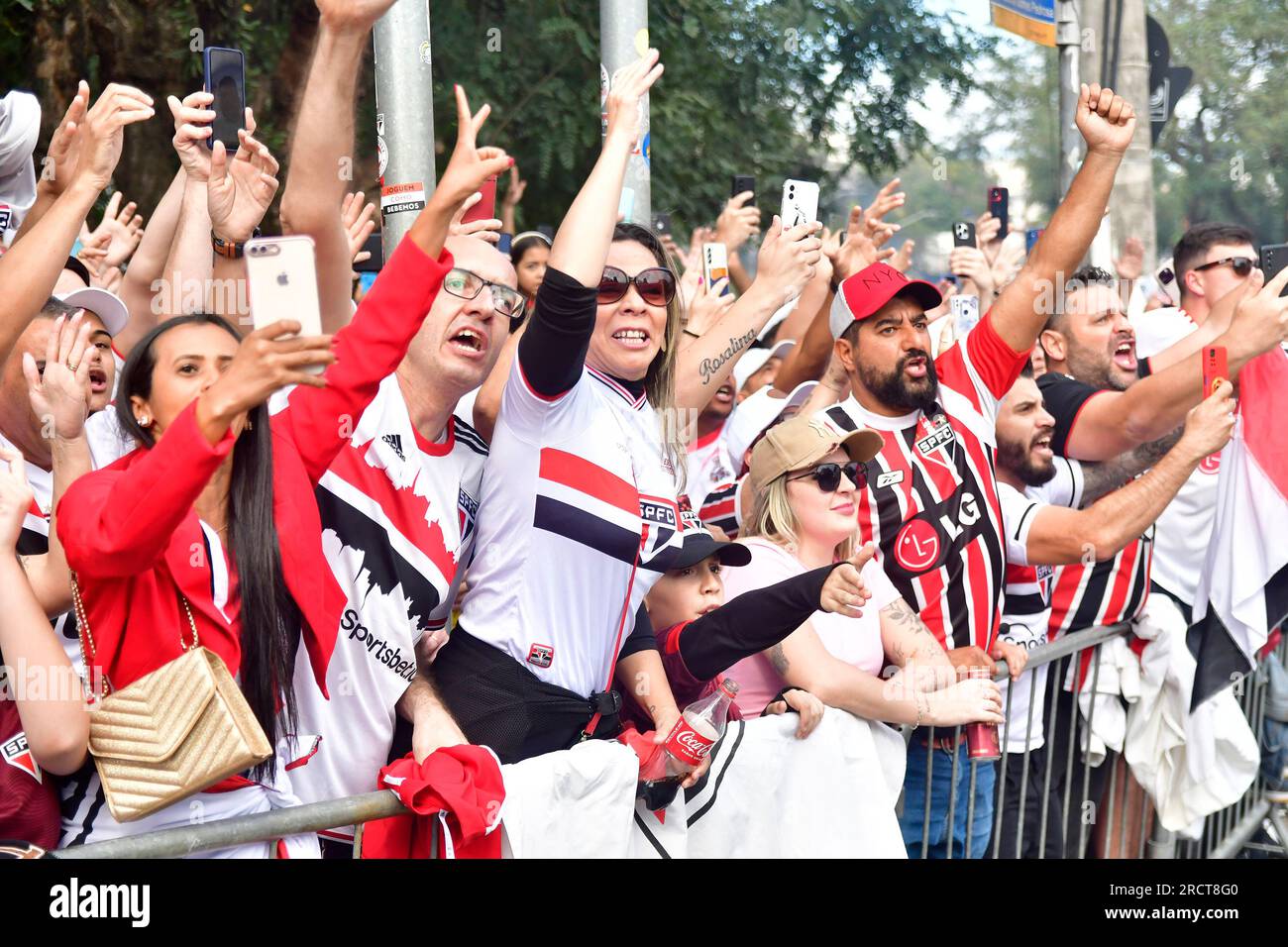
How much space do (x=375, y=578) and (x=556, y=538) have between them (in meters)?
0.43

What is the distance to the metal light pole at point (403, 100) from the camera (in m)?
4.08

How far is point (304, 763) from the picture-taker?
10.7ft

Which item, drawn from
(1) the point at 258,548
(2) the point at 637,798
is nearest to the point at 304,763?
(1) the point at 258,548

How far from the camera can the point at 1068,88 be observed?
9.26 meters

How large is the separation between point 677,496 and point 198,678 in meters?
1.65

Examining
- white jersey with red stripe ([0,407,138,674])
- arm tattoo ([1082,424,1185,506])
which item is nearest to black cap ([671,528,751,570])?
white jersey with red stripe ([0,407,138,674])

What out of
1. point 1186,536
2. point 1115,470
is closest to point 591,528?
point 1115,470

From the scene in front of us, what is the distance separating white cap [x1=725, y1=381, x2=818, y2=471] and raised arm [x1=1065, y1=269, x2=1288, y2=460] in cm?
107

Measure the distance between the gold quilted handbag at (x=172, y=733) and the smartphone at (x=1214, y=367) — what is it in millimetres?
3343

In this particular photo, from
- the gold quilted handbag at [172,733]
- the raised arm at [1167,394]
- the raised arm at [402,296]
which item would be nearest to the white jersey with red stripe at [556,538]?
the raised arm at [402,296]

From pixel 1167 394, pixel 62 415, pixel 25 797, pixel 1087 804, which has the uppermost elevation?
pixel 62 415

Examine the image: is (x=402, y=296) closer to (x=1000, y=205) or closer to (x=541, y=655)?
(x=541, y=655)

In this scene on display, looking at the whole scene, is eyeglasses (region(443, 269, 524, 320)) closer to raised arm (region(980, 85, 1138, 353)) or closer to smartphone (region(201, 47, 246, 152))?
smartphone (region(201, 47, 246, 152))

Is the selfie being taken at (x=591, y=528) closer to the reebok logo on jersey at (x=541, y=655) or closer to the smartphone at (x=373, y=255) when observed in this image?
the reebok logo on jersey at (x=541, y=655)
